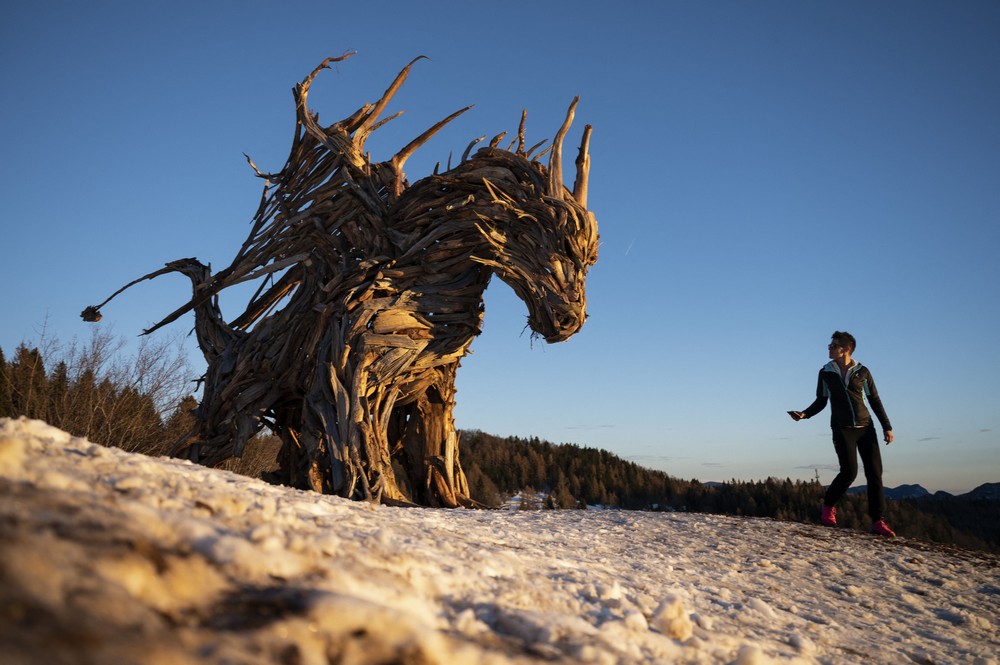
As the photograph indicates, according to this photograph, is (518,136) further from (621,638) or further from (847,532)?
(621,638)

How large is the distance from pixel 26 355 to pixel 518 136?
15.3 metres

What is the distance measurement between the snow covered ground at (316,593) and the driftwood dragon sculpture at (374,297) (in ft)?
9.08

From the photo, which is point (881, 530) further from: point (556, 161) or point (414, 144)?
point (414, 144)

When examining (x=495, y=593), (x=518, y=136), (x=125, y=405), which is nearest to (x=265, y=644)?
(x=495, y=593)

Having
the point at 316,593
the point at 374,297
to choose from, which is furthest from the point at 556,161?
the point at 316,593

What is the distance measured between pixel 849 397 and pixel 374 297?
4.89m

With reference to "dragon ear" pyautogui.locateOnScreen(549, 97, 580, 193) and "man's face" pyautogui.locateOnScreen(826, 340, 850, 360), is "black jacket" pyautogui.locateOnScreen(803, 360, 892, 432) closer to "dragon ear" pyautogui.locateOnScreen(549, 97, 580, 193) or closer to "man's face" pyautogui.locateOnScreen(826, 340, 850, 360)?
"man's face" pyautogui.locateOnScreen(826, 340, 850, 360)

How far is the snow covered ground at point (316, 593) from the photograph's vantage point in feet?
3.52

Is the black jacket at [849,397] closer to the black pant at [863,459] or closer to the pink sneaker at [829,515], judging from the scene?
the black pant at [863,459]

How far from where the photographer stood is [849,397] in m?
6.62

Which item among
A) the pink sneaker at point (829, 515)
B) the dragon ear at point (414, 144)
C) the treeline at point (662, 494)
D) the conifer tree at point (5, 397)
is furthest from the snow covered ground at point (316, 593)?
the conifer tree at point (5, 397)

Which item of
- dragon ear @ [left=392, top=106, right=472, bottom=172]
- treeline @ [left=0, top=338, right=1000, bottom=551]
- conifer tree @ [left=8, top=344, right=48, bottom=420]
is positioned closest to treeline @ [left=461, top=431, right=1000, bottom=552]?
treeline @ [left=0, top=338, right=1000, bottom=551]

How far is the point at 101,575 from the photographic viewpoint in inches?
44.8

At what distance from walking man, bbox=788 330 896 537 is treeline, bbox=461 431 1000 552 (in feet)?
3.76
